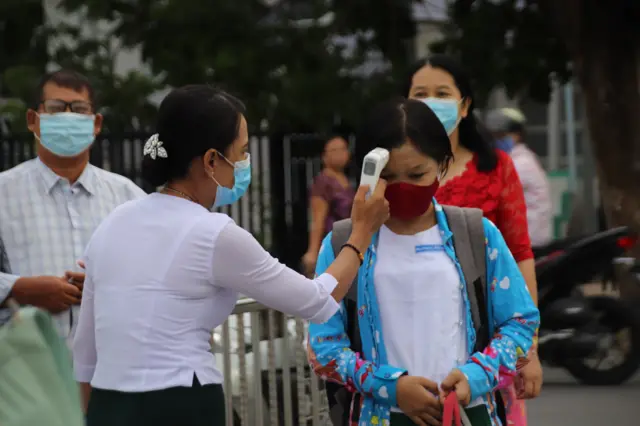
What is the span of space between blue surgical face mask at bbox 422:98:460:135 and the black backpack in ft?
2.66

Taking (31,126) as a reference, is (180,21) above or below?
above

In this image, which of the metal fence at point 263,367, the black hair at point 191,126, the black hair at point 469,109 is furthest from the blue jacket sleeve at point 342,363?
the metal fence at point 263,367

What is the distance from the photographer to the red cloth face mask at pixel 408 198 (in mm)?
3768

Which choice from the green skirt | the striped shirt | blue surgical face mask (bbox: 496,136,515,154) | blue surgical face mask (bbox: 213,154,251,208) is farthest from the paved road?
the green skirt

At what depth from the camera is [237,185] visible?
3.92 m

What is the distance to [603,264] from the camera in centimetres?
1041

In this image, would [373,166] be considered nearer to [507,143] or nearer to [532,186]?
[532,186]

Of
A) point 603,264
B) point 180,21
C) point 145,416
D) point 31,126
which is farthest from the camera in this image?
point 180,21

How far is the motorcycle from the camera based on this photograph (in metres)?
10.2

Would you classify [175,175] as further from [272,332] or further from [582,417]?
[582,417]

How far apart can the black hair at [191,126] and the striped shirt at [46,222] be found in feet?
4.67

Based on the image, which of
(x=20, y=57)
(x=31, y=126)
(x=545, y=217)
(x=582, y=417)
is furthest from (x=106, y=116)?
(x=31, y=126)

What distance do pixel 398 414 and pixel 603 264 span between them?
6.93 meters

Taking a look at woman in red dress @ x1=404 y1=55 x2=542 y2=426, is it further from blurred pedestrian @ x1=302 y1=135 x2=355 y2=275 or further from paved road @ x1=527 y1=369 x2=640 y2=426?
blurred pedestrian @ x1=302 y1=135 x2=355 y2=275
